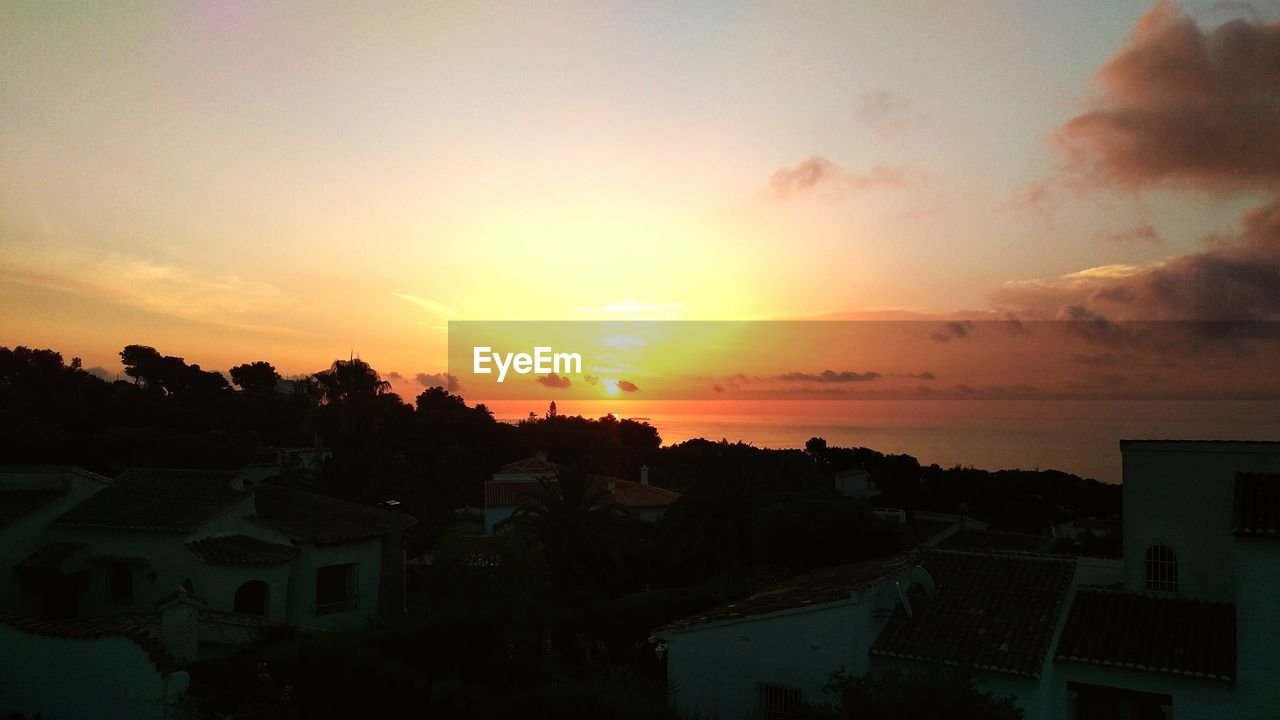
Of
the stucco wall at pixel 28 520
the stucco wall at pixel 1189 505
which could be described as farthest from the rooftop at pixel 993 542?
the stucco wall at pixel 28 520

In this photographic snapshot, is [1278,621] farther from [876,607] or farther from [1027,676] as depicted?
[876,607]

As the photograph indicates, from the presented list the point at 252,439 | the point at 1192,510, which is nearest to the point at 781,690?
the point at 1192,510

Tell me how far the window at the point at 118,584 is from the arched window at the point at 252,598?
9.92 feet

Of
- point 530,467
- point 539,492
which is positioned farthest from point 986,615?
point 530,467

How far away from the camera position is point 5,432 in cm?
4619

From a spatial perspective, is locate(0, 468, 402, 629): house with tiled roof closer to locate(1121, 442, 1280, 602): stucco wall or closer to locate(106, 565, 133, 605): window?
locate(106, 565, 133, 605): window

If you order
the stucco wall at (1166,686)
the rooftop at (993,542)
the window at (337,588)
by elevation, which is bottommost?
the window at (337,588)

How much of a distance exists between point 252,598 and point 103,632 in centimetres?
1104

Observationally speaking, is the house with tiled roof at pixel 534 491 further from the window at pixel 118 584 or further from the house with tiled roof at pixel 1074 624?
the house with tiled roof at pixel 1074 624

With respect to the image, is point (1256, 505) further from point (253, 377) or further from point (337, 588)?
point (253, 377)

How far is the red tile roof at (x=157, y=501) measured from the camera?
75.7 ft

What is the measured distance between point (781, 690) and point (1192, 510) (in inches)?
427

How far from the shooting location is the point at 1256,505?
53.2 feet

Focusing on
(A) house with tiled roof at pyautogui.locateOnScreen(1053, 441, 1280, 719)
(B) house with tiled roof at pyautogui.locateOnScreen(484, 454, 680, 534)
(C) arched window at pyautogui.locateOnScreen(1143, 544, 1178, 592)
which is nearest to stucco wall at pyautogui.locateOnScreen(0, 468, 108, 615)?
(A) house with tiled roof at pyautogui.locateOnScreen(1053, 441, 1280, 719)
